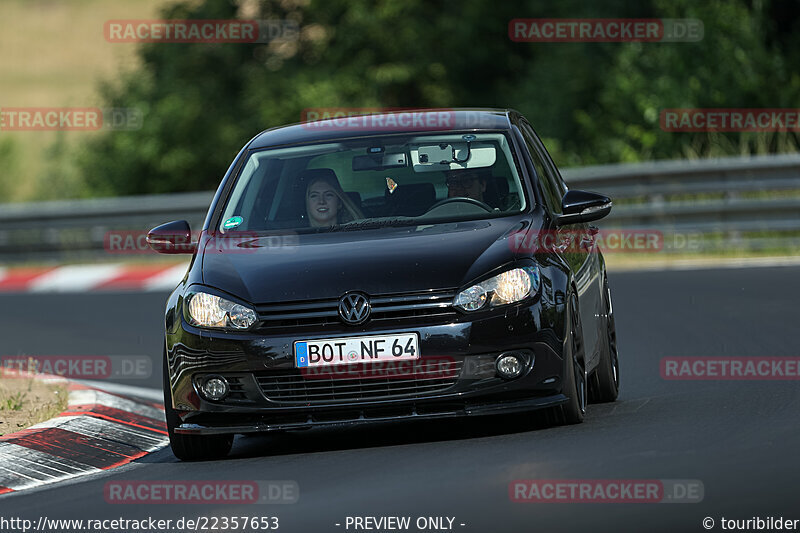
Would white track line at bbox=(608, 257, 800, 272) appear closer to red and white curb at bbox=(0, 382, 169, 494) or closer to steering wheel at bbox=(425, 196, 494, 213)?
red and white curb at bbox=(0, 382, 169, 494)

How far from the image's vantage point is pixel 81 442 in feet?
28.9

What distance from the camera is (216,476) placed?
747cm

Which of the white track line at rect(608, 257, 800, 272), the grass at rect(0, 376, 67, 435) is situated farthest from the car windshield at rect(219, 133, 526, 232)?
the white track line at rect(608, 257, 800, 272)

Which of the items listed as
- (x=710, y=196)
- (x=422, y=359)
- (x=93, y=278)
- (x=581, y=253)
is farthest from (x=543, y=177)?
(x=93, y=278)

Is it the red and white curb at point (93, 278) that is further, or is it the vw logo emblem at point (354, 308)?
the red and white curb at point (93, 278)

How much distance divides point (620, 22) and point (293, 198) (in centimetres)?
1984

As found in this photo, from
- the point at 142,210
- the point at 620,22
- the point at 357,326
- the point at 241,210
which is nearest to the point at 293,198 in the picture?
the point at 241,210

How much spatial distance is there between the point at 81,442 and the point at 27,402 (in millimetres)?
1411

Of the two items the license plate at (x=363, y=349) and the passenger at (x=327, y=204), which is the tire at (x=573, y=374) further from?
the passenger at (x=327, y=204)

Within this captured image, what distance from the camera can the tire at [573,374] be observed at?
762 cm

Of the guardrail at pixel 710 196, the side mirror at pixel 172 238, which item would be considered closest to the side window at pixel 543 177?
the side mirror at pixel 172 238

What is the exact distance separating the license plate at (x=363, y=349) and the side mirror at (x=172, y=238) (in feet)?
5.14

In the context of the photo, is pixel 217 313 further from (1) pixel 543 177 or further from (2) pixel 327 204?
(1) pixel 543 177

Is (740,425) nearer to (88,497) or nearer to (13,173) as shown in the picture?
(88,497)
